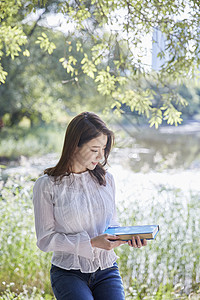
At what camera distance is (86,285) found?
1487 millimetres

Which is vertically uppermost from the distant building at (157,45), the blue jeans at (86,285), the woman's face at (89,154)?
the distant building at (157,45)

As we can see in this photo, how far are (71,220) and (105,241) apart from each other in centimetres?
15

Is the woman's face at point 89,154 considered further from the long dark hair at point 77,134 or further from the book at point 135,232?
the book at point 135,232

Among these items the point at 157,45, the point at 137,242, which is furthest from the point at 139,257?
the point at 157,45

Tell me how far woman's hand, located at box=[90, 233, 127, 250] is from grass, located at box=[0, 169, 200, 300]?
43.3 inches

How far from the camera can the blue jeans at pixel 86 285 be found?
1437 millimetres

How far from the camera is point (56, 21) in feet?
10.1

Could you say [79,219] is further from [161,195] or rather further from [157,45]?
[161,195]

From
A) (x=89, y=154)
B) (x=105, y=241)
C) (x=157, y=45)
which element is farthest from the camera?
(x=157, y=45)

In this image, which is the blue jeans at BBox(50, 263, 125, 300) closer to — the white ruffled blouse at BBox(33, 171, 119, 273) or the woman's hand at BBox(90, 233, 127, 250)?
the white ruffled blouse at BBox(33, 171, 119, 273)

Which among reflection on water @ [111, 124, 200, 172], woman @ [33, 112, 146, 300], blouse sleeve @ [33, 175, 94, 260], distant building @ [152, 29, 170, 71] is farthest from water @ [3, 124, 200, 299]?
blouse sleeve @ [33, 175, 94, 260]

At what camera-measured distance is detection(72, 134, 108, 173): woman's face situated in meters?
1.59

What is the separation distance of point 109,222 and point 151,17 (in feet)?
4.44

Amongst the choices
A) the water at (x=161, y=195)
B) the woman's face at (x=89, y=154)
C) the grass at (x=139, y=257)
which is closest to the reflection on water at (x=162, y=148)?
the water at (x=161, y=195)
